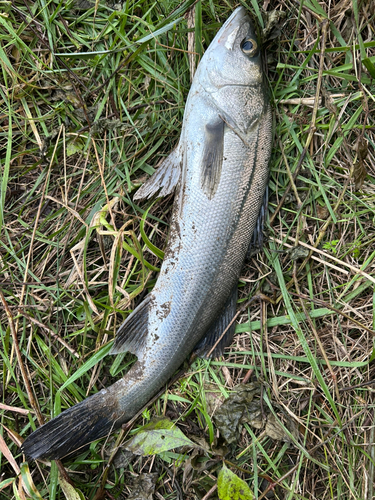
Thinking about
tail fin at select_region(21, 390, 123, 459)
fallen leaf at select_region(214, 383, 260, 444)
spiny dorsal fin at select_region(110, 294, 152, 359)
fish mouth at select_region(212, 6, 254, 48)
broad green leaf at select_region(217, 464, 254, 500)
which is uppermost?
fish mouth at select_region(212, 6, 254, 48)

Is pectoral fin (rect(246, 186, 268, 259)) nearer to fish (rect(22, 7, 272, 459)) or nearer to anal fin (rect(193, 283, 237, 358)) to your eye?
fish (rect(22, 7, 272, 459))

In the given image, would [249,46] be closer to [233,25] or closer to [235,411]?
[233,25]

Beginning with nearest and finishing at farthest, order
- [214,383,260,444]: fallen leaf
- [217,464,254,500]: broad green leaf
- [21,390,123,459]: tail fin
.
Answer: [217,464,254,500]: broad green leaf → [21,390,123,459]: tail fin → [214,383,260,444]: fallen leaf

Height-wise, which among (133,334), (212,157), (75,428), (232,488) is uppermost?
(212,157)

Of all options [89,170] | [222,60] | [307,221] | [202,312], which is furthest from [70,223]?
[307,221]

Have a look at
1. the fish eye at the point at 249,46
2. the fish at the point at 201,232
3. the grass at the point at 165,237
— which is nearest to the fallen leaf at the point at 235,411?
the grass at the point at 165,237

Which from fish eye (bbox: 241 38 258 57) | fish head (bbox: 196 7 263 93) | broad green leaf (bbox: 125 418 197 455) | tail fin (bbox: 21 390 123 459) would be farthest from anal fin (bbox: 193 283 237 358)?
fish eye (bbox: 241 38 258 57)

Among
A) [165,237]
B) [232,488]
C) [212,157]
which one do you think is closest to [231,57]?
[212,157]

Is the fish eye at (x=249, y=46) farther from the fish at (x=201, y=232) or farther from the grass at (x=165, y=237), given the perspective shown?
the grass at (x=165, y=237)
